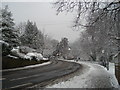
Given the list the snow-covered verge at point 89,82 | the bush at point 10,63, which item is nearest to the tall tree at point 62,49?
the bush at point 10,63

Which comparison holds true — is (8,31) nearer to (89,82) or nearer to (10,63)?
(10,63)

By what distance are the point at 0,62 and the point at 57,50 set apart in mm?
67386

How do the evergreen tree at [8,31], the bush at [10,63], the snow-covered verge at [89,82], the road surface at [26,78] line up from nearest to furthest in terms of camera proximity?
the snow-covered verge at [89,82] → the road surface at [26,78] → the bush at [10,63] → the evergreen tree at [8,31]

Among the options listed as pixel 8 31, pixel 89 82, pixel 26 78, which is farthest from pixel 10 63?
pixel 89 82

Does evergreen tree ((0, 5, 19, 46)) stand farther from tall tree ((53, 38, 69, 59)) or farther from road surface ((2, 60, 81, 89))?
tall tree ((53, 38, 69, 59))

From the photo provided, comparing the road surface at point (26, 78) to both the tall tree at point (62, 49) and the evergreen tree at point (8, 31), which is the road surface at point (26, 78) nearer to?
the evergreen tree at point (8, 31)

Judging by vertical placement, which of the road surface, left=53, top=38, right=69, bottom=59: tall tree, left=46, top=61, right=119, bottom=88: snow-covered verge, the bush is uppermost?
left=53, top=38, right=69, bottom=59: tall tree

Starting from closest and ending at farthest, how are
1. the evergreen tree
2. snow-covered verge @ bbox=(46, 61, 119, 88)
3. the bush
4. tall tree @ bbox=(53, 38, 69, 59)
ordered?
snow-covered verge @ bbox=(46, 61, 119, 88) → the bush → the evergreen tree → tall tree @ bbox=(53, 38, 69, 59)

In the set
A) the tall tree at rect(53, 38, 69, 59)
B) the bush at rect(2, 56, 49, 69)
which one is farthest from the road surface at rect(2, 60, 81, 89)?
the tall tree at rect(53, 38, 69, 59)

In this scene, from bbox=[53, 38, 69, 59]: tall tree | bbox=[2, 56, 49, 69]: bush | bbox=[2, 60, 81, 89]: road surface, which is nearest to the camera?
bbox=[2, 60, 81, 89]: road surface

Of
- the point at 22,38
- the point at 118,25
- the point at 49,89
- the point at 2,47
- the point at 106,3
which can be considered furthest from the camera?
the point at 22,38

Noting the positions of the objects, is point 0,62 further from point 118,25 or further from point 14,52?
point 118,25

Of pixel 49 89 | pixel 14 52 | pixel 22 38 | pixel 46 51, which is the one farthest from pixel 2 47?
pixel 46 51

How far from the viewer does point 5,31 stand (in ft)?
92.4
